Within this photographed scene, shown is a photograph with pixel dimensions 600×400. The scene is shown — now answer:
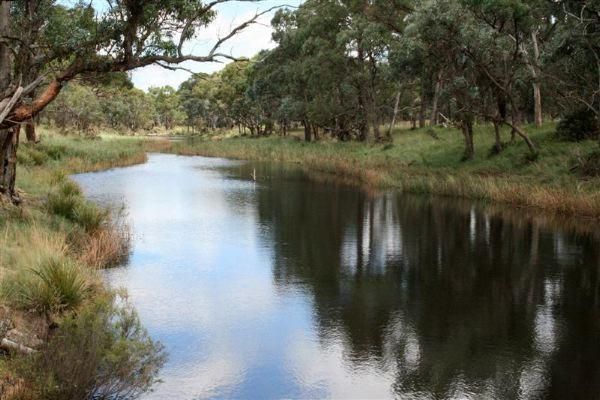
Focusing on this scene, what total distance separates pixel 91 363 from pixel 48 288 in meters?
2.71

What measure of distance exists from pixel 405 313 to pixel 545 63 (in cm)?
2206

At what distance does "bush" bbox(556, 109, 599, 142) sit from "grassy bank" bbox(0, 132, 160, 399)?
22331 mm

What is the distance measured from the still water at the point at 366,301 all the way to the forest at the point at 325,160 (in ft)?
0.62

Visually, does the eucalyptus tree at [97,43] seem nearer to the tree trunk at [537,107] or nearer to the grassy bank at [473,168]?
the grassy bank at [473,168]

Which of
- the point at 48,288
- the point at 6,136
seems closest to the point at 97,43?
the point at 6,136

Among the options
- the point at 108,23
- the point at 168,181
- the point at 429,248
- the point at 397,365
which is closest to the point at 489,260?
the point at 429,248

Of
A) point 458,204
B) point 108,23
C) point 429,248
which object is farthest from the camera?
point 458,204

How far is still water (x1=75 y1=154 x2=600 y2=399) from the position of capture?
8.51 m

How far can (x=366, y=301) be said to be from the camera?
12.1m

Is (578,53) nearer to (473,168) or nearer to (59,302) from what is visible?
(473,168)

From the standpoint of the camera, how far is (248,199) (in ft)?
87.9

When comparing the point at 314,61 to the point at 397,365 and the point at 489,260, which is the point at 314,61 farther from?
→ the point at 397,365

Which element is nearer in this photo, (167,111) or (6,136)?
(6,136)

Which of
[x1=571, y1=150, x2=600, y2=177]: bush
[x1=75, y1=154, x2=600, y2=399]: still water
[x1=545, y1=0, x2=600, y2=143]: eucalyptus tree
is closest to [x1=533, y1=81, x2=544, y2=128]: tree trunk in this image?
[x1=545, y1=0, x2=600, y2=143]: eucalyptus tree
